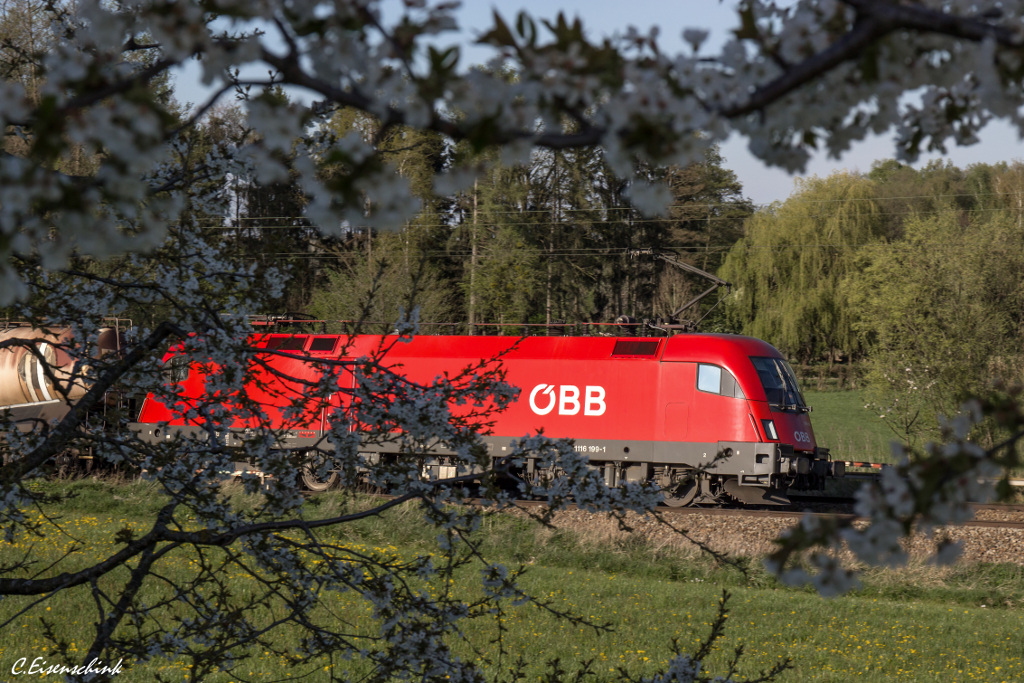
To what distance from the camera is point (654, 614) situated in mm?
9102

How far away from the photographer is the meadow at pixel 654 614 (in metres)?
7.50

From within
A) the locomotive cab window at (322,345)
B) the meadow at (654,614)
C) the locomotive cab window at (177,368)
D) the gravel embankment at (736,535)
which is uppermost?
the locomotive cab window at (322,345)

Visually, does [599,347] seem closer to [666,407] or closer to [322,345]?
[666,407]

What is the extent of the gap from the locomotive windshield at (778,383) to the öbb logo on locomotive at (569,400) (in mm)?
2786

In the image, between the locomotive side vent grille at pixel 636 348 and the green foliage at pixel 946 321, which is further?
the green foliage at pixel 946 321

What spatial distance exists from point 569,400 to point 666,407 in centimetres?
175

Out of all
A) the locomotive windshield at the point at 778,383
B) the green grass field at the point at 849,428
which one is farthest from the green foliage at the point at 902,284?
the locomotive windshield at the point at 778,383

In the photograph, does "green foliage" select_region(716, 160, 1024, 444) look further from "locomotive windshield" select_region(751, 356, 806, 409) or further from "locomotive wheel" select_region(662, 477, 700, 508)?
"locomotive wheel" select_region(662, 477, 700, 508)

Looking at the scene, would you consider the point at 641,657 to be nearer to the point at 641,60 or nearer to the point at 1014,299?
the point at 641,60

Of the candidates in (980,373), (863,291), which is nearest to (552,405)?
(980,373)

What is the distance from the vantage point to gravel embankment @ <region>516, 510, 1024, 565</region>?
11.6m

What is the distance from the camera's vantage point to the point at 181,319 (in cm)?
317

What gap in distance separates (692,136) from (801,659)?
7583 millimetres

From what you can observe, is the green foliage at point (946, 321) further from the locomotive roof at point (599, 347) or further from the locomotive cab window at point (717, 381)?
the locomotive cab window at point (717, 381)
